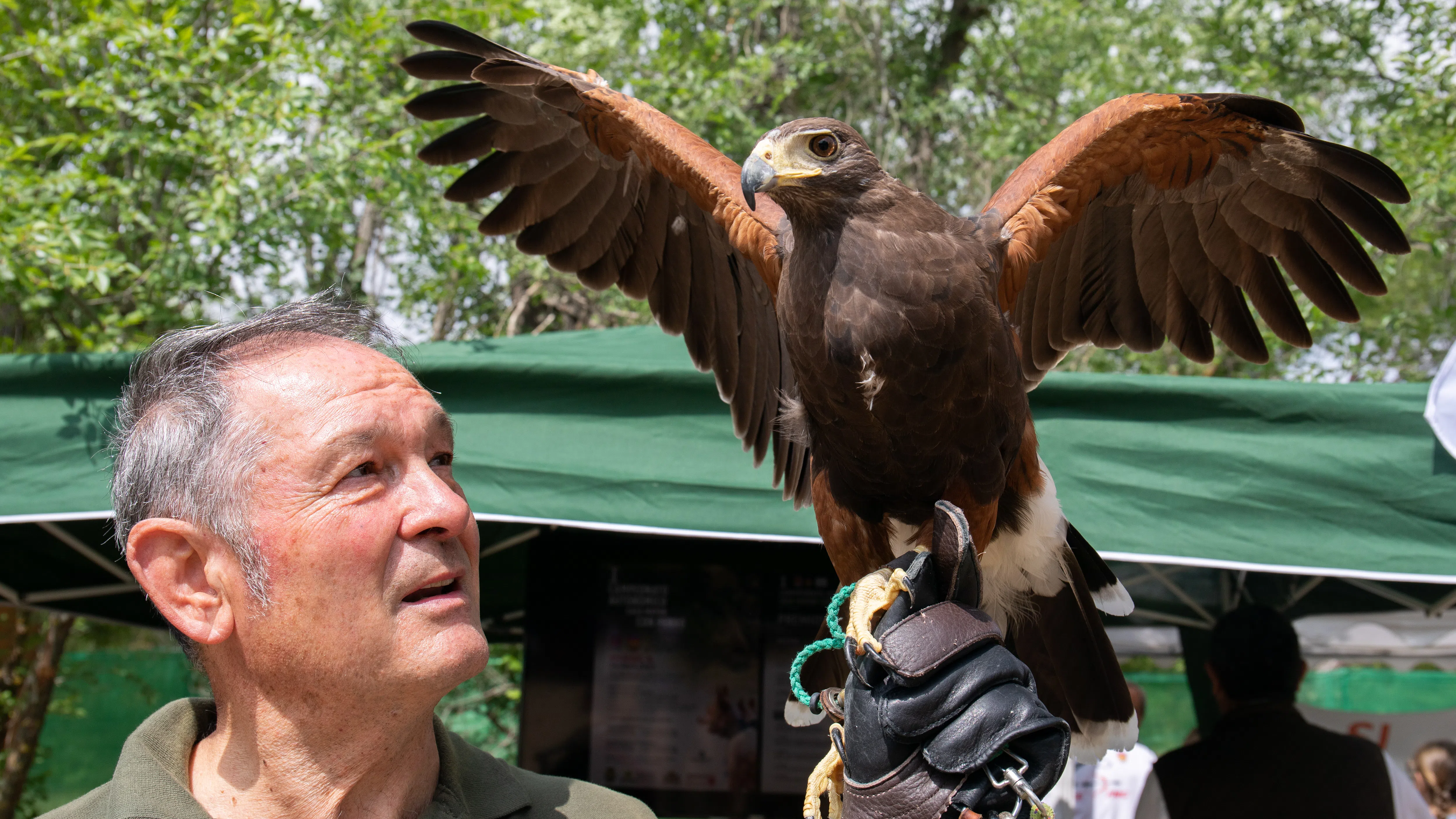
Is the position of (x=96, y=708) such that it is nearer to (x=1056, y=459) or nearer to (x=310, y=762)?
(x=1056, y=459)

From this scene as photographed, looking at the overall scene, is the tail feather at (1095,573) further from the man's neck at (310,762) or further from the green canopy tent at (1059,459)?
the man's neck at (310,762)

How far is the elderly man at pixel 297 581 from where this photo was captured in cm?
128

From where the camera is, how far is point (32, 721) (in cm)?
567

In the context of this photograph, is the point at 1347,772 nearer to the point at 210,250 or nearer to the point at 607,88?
the point at 607,88

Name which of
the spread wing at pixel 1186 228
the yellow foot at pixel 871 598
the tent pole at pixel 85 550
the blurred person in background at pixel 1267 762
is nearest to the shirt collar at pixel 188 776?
the yellow foot at pixel 871 598

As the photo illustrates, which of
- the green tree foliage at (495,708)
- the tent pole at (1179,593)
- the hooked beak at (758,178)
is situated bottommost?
the green tree foliage at (495,708)

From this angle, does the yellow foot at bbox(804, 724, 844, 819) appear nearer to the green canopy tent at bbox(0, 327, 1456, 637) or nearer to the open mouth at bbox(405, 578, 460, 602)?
the open mouth at bbox(405, 578, 460, 602)

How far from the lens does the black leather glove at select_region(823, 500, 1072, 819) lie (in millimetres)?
1315

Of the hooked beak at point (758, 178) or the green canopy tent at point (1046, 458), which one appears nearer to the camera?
the hooked beak at point (758, 178)

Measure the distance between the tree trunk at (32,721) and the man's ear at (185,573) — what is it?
16.2 ft

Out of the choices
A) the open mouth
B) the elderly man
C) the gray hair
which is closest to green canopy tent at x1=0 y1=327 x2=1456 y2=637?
the gray hair

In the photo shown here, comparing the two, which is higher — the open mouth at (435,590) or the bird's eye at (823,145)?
the bird's eye at (823,145)

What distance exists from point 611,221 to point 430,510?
179 cm

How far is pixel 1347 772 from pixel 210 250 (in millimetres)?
5530
